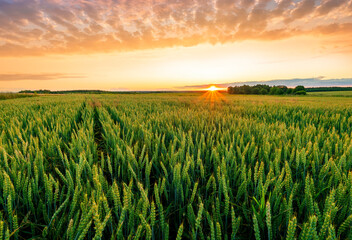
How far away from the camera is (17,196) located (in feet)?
3.23

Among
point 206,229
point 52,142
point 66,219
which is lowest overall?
point 206,229

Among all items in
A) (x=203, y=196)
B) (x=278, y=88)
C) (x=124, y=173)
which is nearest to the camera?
(x=203, y=196)

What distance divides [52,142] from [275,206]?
1.73 meters

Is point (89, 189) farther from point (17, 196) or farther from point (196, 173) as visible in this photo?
point (196, 173)

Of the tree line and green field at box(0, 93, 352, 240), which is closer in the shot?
green field at box(0, 93, 352, 240)

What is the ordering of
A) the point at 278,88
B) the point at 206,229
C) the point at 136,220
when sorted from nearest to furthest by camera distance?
the point at 136,220 < the point at 206,229 < the point at 278,88

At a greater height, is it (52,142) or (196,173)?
(52,142)

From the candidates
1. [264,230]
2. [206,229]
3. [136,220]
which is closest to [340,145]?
[264,230]

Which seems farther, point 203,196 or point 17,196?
point 203,196

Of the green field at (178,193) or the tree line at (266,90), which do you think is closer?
the green field at (178,193)

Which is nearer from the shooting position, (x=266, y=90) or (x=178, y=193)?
(x=178, y=193)

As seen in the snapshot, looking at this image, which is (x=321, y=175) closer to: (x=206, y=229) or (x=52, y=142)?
(x=206, y=229)

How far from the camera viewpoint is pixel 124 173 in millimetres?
1354

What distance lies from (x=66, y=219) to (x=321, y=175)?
1.39 meters
